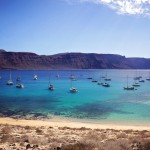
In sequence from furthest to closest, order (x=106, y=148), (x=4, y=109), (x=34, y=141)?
(x=4, y=109) → (x=34, y=141) → (x=106, y=148)

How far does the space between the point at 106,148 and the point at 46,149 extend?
3.14 metres

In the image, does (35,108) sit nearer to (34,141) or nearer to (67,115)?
(67,115)

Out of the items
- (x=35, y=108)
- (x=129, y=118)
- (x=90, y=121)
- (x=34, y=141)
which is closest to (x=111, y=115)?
(x=129, y=118)

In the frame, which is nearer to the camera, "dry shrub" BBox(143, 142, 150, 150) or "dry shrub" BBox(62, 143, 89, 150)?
"dry shrub" BBox(62, 143, 89, 150)

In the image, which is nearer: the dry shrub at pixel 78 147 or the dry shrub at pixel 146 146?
the dry shrub at pixel 78 147

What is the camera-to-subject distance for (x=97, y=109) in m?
52.6

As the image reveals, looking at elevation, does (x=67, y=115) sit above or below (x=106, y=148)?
below

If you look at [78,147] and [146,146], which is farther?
[146,146]

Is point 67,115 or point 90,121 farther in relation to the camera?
point 67,115

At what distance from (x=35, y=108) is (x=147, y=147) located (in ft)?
135

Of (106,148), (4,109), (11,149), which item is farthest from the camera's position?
(4,109)

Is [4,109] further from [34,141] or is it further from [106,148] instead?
[106,148]

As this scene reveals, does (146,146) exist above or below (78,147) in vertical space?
below

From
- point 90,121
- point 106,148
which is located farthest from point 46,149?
point 90,121
